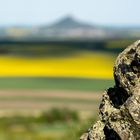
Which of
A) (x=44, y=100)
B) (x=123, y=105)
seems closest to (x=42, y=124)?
(x=44, y=100)

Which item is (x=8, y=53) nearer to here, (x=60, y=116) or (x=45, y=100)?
(x=45, y=100)

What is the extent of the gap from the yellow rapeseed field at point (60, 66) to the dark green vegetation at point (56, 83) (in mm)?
2430

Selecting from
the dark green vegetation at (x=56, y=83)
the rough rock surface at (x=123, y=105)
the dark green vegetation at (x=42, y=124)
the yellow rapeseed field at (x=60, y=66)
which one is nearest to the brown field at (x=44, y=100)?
the dark green vegetation at (x=56, y=83)

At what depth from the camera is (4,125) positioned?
3472cm

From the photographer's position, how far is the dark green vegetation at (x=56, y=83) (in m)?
50.0

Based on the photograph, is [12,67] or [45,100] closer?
[45,100]

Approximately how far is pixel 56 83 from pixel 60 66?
12299 millimetres

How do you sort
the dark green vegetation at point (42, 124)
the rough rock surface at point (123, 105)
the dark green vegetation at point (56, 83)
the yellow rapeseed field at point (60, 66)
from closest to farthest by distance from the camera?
the rough rock surface at point (123, 105) < the dark green vegetation at point (42, 124) < the dark green vegetation at point (56, 83) < the yellow rapeseed field at point (60, 66)

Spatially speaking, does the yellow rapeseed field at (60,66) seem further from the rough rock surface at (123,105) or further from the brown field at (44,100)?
the rough rock surface at (123,105)

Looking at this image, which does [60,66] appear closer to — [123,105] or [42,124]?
[42,124]

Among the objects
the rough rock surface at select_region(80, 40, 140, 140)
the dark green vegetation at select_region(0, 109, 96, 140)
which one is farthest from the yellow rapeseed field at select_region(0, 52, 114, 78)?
the rough rock surface at select_region(80, 40, 140, 140)

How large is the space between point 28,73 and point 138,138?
55168 millimetres

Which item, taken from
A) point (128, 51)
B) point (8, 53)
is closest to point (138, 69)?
point (128, 51)

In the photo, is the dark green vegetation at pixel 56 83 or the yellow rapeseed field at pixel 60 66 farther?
the yellow rapeseed field at pixel 60 66
